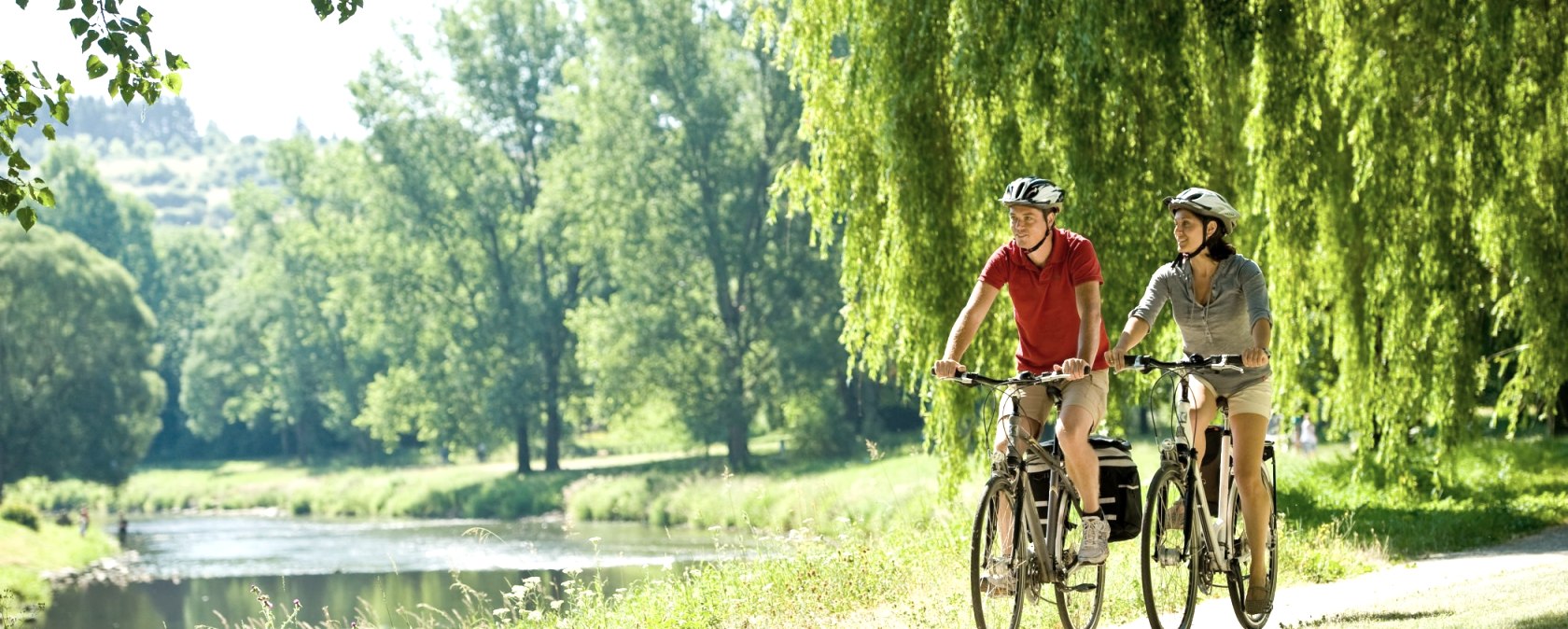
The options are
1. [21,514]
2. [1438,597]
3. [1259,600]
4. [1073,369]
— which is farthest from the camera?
[21,514]

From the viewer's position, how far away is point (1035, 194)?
609 cm

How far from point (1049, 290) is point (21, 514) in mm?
36194

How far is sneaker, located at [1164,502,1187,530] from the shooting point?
6172 mm

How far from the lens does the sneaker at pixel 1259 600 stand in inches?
251

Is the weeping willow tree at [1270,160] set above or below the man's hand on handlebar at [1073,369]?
above

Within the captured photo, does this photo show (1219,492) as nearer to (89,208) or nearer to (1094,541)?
(1094,541)

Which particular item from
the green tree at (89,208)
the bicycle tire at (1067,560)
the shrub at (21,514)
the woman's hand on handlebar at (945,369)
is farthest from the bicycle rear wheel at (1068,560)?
the green tree at (89,208)

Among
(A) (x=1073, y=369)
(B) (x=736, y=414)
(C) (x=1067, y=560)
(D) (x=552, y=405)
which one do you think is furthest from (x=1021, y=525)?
(D) (x=552, y=405)

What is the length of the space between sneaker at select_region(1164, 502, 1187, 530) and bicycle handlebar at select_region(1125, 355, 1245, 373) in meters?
0.54

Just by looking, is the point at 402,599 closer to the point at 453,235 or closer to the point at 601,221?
the point at 601,221

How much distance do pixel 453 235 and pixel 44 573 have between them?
793 inches

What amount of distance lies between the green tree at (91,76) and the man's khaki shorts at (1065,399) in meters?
3.47

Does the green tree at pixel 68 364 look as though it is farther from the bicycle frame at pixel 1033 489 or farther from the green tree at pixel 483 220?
the bicycle frame at pixel 1033 489

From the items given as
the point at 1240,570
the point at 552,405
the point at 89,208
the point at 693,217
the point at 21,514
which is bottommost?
the point at 21,514
